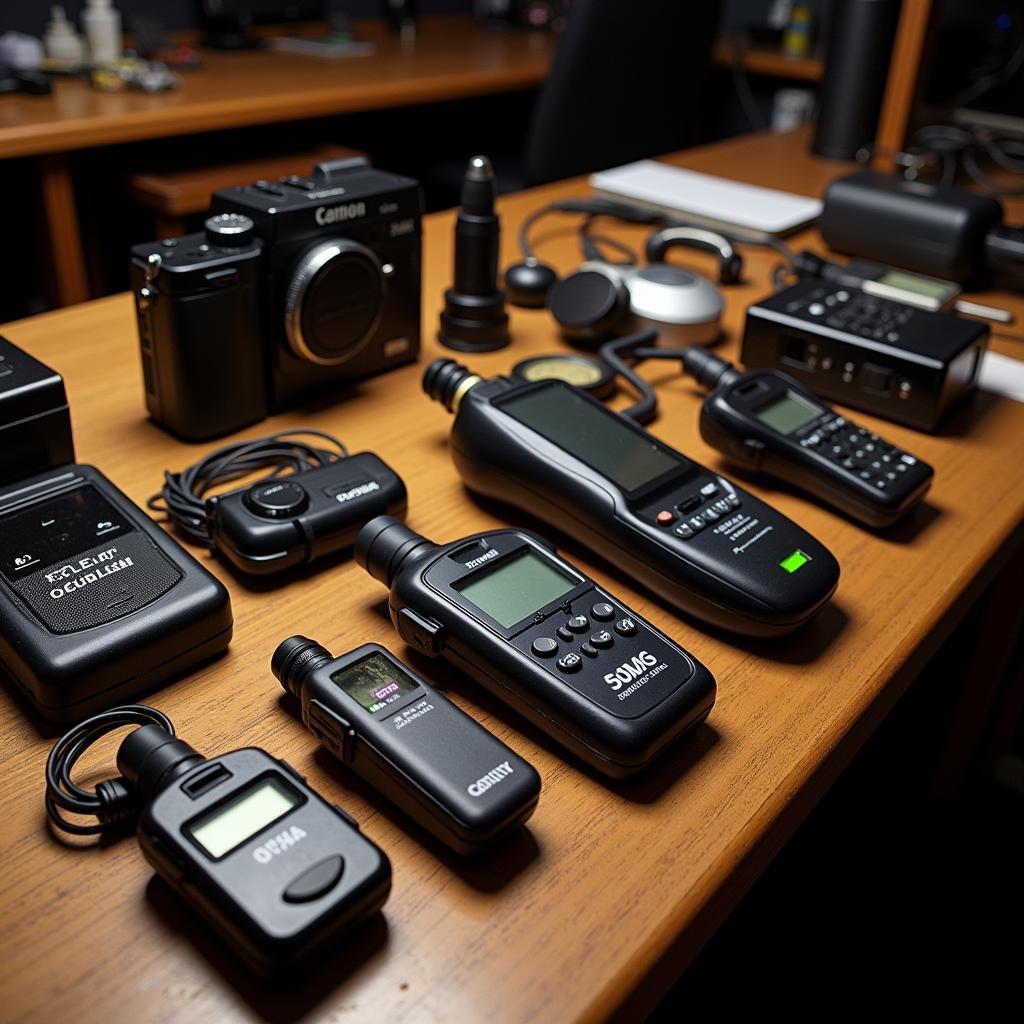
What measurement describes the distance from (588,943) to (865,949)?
0.90 metres

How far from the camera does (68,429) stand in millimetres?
668

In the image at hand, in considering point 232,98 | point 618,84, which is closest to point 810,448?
point 618,84

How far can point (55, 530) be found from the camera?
0.60 m

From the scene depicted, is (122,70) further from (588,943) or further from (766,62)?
(588,943)

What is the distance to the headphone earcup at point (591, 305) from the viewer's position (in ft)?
3.11

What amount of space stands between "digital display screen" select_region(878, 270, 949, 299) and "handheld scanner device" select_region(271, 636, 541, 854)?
30.3 inches

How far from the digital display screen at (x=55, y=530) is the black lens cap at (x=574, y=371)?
367 mm

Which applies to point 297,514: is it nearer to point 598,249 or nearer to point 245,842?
point 245,842

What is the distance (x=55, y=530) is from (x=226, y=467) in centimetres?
17

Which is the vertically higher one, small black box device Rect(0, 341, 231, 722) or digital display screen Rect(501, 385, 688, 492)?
digital display screen Rect(501, 385, 688, 492)

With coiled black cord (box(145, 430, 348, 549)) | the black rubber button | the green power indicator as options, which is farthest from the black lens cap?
the black rubber button

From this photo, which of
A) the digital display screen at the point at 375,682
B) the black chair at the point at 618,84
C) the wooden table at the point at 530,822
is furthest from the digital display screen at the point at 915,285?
the black chair at the point at 618,84

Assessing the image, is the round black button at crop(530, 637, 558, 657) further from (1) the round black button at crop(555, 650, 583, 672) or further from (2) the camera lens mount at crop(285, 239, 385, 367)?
(2) the camera lens mount at crop(285, 239, 385, 367)

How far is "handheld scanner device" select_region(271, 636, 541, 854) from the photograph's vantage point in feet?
1.50
